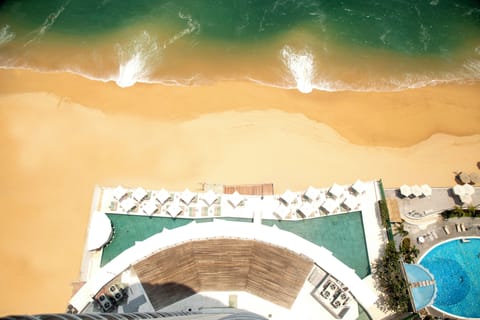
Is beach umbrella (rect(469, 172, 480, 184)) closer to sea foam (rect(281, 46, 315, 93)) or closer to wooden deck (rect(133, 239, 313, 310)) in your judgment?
sea foam (rect(281, 46, 315, 93))

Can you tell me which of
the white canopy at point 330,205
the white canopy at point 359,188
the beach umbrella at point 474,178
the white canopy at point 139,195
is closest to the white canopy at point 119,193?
the white canopy at point 139,195

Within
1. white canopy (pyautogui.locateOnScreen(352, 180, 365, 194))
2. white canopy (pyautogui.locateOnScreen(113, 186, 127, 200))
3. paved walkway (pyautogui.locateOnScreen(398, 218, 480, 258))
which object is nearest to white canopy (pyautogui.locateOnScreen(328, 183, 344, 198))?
white canopy (pyautogui.locateOnScreen(352, 180, 365, 194))

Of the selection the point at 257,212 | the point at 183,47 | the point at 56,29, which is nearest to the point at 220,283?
the point at 257,212

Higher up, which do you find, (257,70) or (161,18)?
(161,18)

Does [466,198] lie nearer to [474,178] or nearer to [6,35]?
[474,178]

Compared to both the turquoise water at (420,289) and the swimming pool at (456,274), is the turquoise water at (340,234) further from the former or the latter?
the swimming pool at (456,274)

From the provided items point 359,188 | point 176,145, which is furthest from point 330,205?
point 176,145

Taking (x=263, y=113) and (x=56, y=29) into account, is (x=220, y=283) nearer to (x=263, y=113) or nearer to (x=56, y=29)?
(x=263, y=113)
